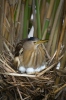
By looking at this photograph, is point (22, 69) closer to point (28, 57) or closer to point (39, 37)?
point (28, 57)

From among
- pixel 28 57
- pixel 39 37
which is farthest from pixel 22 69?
pixel 39 37

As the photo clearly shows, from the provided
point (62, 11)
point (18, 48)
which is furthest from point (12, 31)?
point (62, 11)

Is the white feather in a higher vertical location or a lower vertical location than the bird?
lower

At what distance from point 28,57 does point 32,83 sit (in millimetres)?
151

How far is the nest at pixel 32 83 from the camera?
2.05 metres

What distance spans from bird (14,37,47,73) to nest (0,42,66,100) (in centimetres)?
5

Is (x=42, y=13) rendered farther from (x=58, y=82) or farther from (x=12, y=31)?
(x=58, y=82)

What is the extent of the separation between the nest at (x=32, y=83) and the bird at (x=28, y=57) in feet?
0.15

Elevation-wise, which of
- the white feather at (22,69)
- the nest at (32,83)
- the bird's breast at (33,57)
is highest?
the bird's breast at (33,57)

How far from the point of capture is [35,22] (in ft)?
7.26

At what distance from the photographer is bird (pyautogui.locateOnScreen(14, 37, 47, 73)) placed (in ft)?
6.89

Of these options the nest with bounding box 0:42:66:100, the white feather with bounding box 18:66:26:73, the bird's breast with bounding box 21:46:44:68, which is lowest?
the nest with bounding box 0:42:66:100

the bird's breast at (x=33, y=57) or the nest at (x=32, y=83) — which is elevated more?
the bird's breast at (x=33, y=57)

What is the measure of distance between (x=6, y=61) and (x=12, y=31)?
17 cm
